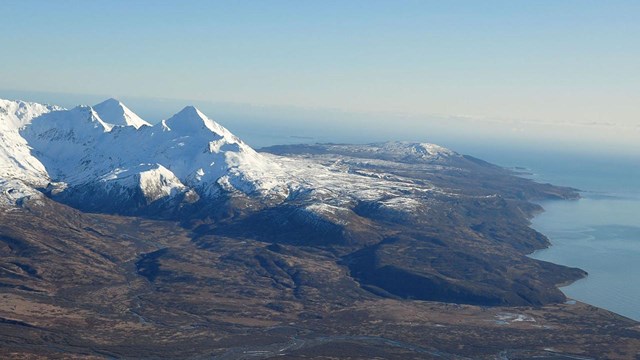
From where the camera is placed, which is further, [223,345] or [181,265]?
[181,265]

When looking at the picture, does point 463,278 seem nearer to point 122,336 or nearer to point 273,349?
point 273,349

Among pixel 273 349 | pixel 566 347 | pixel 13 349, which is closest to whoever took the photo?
pixel 13 349

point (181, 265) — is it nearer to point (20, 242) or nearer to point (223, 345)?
point (20, 242)

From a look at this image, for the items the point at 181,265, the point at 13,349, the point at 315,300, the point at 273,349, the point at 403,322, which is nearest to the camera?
the point at 13,349

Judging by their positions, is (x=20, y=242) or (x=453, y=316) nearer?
(x=453, y=316)

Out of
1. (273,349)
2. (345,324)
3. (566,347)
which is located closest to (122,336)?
(273,349)

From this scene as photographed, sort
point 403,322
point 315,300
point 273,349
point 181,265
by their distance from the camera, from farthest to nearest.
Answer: point 181,265
point 315,300
point 403,322
point 273,349

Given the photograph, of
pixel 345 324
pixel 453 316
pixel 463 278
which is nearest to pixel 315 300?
pixel 345 324

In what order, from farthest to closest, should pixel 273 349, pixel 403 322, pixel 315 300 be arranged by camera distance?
1. pixel 315 300
2. pixel 403 322
3. pixel 273 349

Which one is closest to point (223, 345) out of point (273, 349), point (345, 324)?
point (273, 349)
